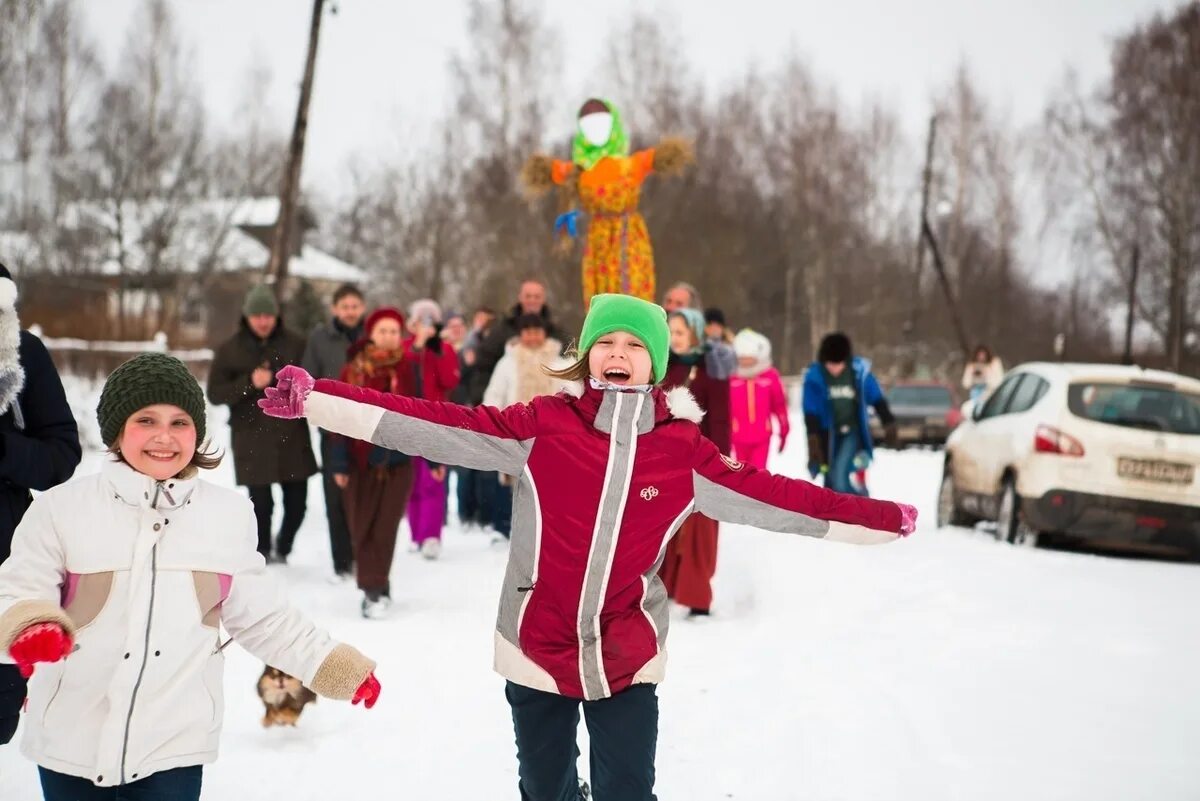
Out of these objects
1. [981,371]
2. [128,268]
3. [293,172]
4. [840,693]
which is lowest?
[840,693]

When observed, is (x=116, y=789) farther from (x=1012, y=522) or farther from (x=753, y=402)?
(x=1012, y=522)

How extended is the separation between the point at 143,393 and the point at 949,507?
955 cm

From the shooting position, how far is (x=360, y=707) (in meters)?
5.20

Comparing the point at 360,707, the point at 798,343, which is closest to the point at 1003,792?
the point at 360,707

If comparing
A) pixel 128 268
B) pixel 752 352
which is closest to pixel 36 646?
pixel 752 352

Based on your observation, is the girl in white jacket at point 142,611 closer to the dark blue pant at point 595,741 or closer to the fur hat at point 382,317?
the dark blue pant at point 595,741

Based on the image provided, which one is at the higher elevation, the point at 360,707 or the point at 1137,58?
the point at 1137,58

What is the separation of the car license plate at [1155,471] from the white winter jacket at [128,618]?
767 centimetres

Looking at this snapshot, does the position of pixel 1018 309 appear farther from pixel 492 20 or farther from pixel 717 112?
pixel 492 20

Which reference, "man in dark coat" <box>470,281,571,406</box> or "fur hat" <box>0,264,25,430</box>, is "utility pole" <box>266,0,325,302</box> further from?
"fur hat" <box>0,264,25,430</box>

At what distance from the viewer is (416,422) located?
3.03 meters

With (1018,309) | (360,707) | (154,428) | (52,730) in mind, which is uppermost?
(1018,309)

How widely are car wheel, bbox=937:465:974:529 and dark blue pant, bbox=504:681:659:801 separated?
27.6ft

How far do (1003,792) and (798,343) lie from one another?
155 feet
